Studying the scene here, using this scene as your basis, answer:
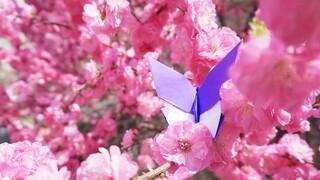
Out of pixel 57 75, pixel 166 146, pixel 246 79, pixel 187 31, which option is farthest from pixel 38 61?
pixel 246 79

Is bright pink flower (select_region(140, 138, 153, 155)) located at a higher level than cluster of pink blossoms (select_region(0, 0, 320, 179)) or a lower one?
lower

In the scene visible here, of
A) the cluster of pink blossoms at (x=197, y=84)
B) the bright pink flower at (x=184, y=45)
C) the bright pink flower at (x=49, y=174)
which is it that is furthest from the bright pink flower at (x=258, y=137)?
the bright pink flower at (x=49, y=174)

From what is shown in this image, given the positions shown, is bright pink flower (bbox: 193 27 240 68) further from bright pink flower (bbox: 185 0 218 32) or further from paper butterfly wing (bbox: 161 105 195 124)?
paper butterfly wing (bbox: 161 105 195 124)

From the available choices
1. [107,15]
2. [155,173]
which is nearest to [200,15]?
[107,15]

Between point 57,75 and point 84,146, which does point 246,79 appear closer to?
point 84,146

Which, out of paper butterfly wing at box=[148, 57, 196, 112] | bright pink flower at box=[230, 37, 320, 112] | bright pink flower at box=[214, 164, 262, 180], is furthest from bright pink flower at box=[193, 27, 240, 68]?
bright pink flower at box=[214, 164, 262, 180]

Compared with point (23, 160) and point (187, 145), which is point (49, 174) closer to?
point (23, 160)
